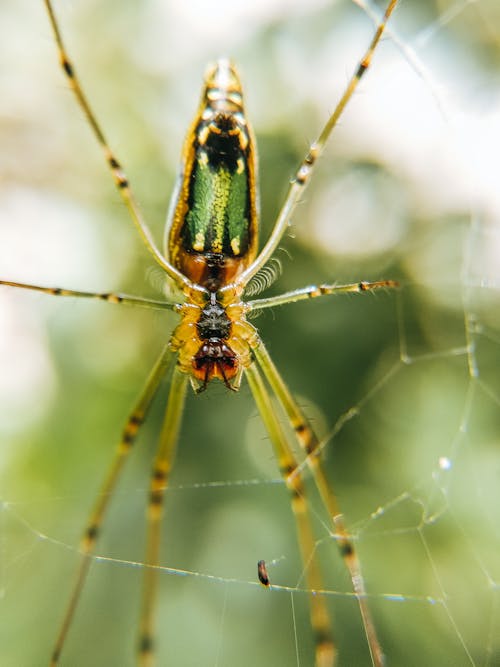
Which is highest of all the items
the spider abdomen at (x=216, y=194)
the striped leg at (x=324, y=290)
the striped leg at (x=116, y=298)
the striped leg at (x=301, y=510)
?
the spider abdomen at (x=216, y=194)

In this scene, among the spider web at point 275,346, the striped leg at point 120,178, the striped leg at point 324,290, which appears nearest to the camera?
the striped leg at point 120,178

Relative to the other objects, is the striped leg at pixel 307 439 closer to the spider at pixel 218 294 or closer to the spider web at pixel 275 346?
the spider at pixel 218 294

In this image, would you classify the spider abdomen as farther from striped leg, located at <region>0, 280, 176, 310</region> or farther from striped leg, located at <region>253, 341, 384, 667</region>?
striped leg, located at <region>253, 341, 384, 667</region>

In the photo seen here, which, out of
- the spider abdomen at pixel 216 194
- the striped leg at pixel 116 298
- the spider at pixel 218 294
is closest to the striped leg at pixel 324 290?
the spider at pixel 218 294

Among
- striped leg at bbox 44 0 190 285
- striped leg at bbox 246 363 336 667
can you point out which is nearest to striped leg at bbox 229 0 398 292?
striped leg at bbox 44 0 190 285

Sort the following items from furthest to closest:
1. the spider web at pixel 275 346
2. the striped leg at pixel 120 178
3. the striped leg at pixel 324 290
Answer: the spider web at pixel 275 346
the striped leg at pixel 324 290
the striped leg at pixel 120 178

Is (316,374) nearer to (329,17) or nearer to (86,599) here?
(86,599)
